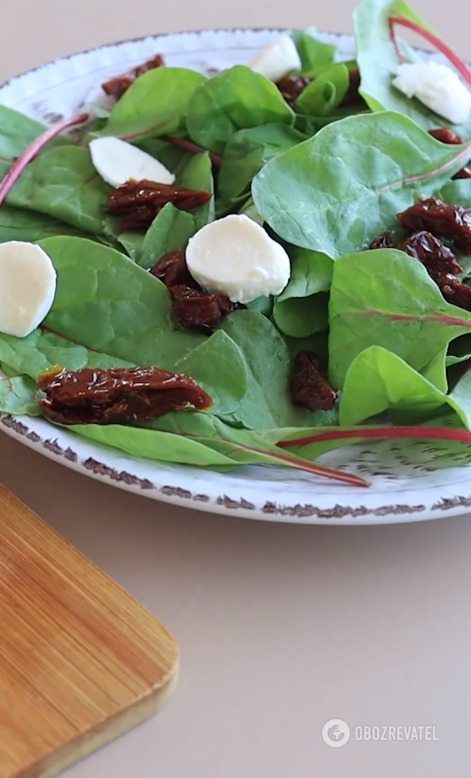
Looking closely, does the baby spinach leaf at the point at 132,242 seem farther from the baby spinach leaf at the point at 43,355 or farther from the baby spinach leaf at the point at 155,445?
the baby spinach leaf at the point at 155,445

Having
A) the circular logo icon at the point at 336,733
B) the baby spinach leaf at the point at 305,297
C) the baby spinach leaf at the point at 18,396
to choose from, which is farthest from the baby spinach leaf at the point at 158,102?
the circular logo icon at the point at 336,733

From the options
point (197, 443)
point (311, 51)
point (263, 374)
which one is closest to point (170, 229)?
point (263, 374)

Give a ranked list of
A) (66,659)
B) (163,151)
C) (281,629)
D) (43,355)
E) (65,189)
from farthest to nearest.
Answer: (163,151)
(65,189)
(43,355)
(281,629)
(66,659)

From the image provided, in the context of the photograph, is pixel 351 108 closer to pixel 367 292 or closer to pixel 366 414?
pixel 367 292

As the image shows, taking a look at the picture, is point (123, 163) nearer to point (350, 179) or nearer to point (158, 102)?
point (158, 102)

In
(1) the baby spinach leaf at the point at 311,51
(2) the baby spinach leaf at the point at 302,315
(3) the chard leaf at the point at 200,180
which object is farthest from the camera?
(1) the baby spinach leaf at the point at 311,51

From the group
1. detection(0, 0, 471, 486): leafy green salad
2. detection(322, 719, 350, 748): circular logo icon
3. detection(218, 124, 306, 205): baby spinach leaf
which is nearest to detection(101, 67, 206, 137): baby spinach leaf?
detection(0, 0, 471, 486): leafy green salad
